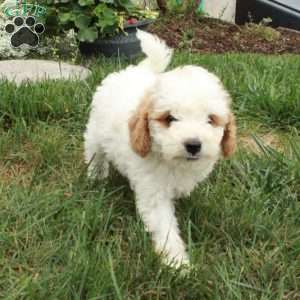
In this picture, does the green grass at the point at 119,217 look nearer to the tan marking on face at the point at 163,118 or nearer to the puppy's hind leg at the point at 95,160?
the puppy's hind leg at the point at 95,160

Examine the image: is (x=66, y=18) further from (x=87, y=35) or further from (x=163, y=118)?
(x=163, y=118)

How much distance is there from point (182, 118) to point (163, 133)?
0.11 m

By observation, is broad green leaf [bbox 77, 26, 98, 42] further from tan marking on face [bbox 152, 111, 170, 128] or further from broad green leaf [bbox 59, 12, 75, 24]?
tan marking on face [bbox 152, 111, 170, 128]

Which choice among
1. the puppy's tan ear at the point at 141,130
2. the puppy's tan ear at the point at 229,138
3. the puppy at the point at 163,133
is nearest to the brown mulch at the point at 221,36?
the puppy at the point at 163,133

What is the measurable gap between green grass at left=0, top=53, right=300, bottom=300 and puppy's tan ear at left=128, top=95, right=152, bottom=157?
1.26ft

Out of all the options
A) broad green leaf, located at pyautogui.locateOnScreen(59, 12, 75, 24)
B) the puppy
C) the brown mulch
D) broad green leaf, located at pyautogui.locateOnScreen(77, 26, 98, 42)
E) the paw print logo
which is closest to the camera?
the puppy

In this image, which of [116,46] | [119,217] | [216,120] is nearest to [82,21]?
[116,46]

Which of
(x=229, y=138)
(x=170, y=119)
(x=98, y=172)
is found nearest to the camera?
(x=170, y=119)

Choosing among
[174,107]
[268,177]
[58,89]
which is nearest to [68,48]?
[58,89]

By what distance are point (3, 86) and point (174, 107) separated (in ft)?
6.66

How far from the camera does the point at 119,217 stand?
11.1 ft

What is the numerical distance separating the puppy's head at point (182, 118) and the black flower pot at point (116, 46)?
11.0 feet

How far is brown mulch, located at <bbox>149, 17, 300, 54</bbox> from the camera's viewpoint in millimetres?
8259

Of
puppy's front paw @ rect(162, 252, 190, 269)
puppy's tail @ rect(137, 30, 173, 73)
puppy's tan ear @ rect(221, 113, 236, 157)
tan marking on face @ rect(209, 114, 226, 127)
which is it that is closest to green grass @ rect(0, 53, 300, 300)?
puppy's front paw @ rect(162, 252, 190, 269)
